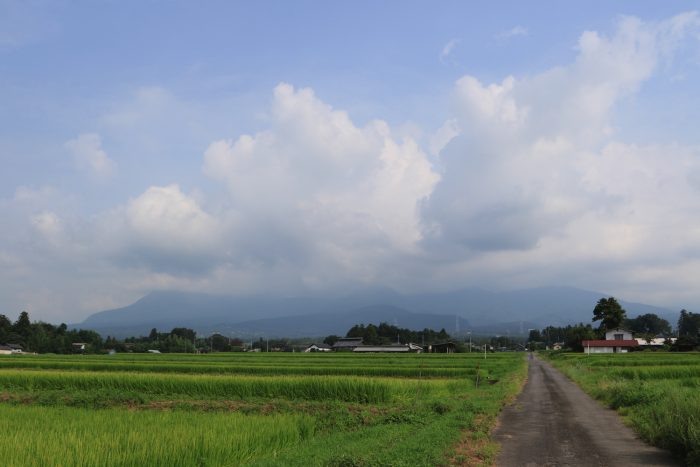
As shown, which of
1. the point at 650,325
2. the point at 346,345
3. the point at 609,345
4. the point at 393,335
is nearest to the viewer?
the point at 609,345

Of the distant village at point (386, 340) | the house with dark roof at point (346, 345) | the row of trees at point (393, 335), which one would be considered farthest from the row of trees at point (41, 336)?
the row of trees at point (393, 335)

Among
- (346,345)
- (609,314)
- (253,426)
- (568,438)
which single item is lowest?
(346,345)

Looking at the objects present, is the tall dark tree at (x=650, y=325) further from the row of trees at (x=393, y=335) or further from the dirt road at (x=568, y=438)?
the dirt road at (x=568, y=438)

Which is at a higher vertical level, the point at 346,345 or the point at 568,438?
the point at 568,438

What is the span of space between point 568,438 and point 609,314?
10054 cm

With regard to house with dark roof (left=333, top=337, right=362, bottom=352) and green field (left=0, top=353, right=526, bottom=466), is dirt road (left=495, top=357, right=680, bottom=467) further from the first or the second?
house with dark roof (left=333, top=337, right=362, bottom=352)

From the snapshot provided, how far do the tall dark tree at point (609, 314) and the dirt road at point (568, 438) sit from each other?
301ft

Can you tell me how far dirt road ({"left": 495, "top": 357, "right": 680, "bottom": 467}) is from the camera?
10.6 meters

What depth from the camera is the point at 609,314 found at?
103 meters

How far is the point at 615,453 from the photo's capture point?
442 inches

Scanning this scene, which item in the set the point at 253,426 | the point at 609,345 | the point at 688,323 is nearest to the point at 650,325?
the point at 688,323

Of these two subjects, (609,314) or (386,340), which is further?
(386,340)

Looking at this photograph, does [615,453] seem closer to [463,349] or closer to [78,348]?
[463,349]

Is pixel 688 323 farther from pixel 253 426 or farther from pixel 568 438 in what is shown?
pixel 253 426
